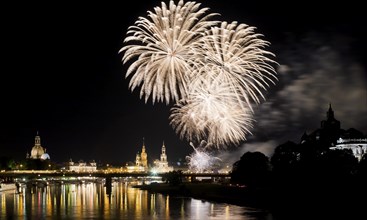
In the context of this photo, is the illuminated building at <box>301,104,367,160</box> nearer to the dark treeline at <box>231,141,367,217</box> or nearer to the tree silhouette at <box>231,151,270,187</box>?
the tree silhouette at <box>231,151,270,187</box>

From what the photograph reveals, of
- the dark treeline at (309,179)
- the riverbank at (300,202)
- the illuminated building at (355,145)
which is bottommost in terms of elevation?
the riverbank at (300,202)

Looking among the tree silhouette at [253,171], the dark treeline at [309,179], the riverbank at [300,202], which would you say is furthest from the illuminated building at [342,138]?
the riverbank at [300,202]

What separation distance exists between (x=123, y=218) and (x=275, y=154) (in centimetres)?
6051

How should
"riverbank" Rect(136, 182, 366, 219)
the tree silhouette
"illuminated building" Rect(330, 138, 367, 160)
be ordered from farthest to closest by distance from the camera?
"illuminated building" Rect(330, 138, 367, 160) → the tree silhouette → "riverbank" Rect(136, 182, 366, 219)

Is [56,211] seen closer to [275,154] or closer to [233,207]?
[233,207]

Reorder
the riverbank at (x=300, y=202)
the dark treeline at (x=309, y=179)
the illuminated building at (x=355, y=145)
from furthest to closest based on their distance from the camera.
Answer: the illuminated building at (x=355, y=145), the dark treeline at (x=309, y=179), the riverbank at (x=300, y=202)

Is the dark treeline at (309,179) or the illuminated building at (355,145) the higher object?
the illuminated building at (355,145)

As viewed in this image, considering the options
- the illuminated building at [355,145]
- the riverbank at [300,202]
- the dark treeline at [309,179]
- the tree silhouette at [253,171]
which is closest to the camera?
the riverbank at [300,202]

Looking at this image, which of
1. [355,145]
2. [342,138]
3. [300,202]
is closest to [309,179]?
[300,202]

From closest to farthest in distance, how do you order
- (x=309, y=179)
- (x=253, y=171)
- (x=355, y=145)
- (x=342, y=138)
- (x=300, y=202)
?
(x=300, y=202)
(x=309, y=179)
(x=253, y=171)
(x=355, y=145)
(x=342, y=138)

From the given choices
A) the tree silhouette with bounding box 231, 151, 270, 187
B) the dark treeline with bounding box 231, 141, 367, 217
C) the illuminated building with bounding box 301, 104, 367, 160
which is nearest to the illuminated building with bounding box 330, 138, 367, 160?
the illuminated building with bounding box 301, 104, 367, 160

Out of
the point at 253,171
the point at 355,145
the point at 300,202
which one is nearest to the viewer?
the point at 300,202

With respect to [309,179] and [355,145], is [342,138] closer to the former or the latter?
[355,145]

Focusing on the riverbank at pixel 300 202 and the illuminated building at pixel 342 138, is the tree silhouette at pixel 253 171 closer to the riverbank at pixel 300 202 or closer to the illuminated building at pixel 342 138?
the riverbank at pixel 300 202
